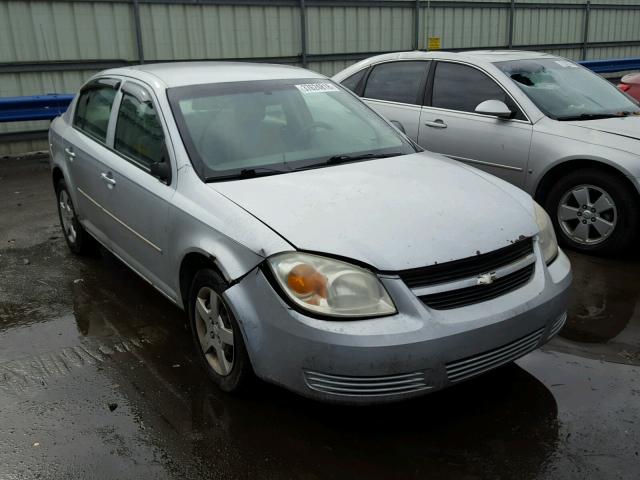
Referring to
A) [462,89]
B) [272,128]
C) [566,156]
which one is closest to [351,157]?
[272,128]

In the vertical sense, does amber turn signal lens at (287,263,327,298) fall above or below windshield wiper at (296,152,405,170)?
below

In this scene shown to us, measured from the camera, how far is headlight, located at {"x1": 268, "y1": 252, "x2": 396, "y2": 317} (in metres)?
2.63

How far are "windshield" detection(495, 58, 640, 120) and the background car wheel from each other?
671mm

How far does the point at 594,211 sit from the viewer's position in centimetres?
508

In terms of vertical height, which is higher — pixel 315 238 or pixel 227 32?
pixel 227 32

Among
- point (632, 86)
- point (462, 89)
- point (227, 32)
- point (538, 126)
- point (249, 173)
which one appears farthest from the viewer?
point (227, 32)

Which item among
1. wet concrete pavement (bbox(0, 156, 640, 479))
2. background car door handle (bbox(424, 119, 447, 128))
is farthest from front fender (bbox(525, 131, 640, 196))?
wet concrete pavement (bbox(0, 156, 640, 479))

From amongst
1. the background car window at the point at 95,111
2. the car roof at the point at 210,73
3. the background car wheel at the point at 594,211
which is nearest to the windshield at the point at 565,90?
the background car wheel at the point at 594,211

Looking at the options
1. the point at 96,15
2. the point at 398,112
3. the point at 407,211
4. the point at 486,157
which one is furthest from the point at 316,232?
the point at 96,15

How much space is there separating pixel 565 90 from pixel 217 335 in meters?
4.23

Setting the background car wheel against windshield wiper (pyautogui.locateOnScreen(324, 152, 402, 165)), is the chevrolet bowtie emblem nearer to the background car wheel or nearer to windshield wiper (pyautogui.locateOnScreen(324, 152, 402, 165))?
windshield wiper (pyautogui.locateOnScreen(324, 152, 402, 165))

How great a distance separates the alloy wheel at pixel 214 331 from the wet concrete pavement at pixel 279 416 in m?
0.18

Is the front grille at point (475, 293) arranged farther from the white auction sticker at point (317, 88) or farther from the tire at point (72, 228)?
the tire at point (72, 228)

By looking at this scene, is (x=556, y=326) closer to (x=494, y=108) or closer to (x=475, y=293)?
(x=475, y=293)
